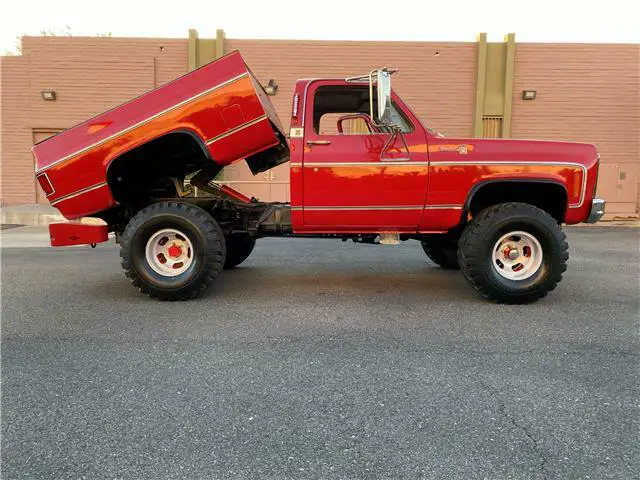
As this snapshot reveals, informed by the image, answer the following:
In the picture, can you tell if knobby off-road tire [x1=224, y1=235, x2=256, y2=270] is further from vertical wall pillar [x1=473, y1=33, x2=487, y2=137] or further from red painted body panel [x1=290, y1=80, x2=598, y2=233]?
vertical wall pillar [x1=473, y1=33, x2=487, y2=137]

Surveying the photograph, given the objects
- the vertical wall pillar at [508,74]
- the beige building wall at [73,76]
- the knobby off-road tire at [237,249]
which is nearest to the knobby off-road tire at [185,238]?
the knobby off-road tire at [237,249]

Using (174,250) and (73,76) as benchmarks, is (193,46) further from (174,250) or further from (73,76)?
(174,250)

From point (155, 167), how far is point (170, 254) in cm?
112

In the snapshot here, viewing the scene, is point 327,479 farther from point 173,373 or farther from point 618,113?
point 618,113

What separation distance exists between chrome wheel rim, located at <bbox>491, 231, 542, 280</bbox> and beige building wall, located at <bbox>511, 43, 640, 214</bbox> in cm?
1274

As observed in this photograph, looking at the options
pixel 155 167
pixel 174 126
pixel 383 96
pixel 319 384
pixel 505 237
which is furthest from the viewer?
pixel 155 167

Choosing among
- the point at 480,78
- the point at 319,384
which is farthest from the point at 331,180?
the point at 480,78

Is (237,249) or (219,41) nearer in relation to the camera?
(237,249)

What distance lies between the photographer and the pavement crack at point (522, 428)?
2.27 meters

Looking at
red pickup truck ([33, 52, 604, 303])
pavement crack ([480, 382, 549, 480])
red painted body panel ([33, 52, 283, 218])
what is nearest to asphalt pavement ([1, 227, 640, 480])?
pavement crack ([480, 382, 549, 480])

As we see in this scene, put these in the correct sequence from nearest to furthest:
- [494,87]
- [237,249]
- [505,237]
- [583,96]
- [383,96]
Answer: [383,96], [505,237], [237,249], [583,96], [494,87]

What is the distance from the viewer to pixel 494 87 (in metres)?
16.5

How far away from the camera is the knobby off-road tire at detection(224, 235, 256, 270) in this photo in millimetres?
6805

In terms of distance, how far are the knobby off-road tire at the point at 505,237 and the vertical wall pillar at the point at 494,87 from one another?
12.3 metres
